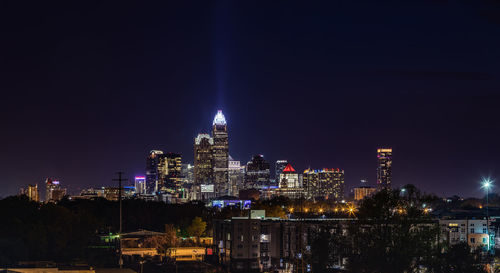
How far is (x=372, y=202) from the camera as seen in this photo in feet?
116

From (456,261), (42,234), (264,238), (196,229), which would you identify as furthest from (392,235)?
(196,229)

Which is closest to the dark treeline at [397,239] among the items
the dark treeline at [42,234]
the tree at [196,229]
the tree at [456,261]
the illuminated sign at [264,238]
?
the tree at [456,261]

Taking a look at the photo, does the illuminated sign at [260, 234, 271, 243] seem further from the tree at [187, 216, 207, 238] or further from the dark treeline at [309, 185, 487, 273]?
→ the dark treeline at [309, 185, 487, 273]

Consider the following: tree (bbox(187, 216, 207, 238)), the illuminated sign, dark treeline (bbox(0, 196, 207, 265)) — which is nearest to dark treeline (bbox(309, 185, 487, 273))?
the illuminated sign

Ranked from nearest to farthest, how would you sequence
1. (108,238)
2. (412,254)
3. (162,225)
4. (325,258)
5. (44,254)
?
(412,254), (325,258), (44,254), (108,238), (162,225)

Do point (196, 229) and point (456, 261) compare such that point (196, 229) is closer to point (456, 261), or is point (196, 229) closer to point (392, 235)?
point (456, 261)

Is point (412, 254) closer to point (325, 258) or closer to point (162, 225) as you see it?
point (325, 258)

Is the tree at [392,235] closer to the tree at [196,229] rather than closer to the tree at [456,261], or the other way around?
the tree at [456,261]

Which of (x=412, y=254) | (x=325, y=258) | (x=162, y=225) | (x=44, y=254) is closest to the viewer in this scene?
(x=412, y=254)

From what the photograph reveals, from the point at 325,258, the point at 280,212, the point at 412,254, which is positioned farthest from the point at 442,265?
the point at 280,212

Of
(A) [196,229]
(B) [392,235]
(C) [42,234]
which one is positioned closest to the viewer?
(B) [392,235]

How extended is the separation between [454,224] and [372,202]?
45.1 m

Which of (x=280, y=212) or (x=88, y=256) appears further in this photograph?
(x=280, y=212)

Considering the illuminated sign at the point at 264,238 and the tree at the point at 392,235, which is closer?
the tree at the point at 392,235
